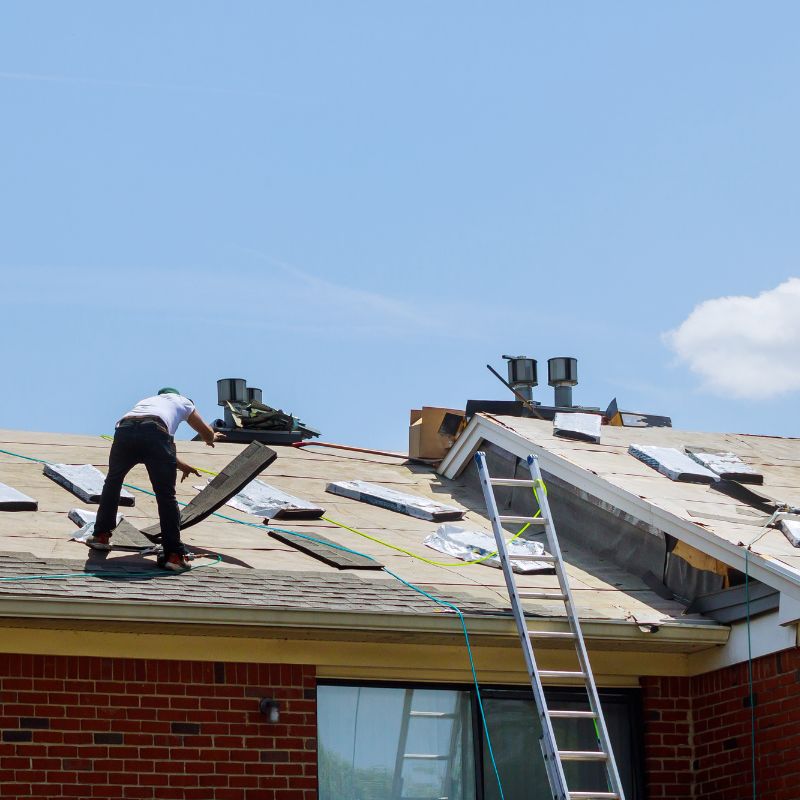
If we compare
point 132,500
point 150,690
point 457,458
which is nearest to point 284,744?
point 150,690

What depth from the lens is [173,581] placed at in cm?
823

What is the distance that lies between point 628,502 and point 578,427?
Result: 1792 millimetres

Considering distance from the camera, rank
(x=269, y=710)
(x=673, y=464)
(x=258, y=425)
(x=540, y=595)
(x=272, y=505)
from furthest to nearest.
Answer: (x=258, y=425) → (x=673, y=464) → (x=272, y=505) → (x=540, y=595) → (x=269, y=710)

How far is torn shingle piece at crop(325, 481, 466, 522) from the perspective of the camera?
36.1 ft

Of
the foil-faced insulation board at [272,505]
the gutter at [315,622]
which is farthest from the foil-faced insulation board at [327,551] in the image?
the gutter at [315,622]

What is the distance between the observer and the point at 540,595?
9.06 m

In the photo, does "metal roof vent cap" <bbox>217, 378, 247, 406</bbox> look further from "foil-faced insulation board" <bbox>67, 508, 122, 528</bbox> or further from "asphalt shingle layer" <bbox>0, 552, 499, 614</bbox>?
"asphalt shingle layer" <bbox>0, 552, 499, 614</bbox>

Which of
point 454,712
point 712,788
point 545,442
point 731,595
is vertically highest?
point 545,442

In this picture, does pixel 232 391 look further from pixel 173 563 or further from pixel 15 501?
pixel 173 563

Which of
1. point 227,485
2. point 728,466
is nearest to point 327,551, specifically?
point 227,485

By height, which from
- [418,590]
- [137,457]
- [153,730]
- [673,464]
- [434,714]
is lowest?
[434,714]

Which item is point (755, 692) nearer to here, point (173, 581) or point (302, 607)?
point (302, 607)

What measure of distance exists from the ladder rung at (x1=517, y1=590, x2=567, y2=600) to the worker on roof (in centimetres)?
216

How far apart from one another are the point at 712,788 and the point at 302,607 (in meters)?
3.33
